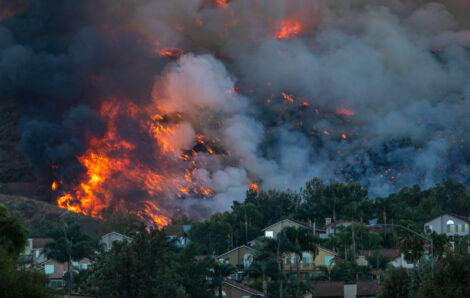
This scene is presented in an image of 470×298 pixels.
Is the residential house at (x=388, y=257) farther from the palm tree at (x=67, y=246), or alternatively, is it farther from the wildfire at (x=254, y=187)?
the wildfire at (x=254, y=187)

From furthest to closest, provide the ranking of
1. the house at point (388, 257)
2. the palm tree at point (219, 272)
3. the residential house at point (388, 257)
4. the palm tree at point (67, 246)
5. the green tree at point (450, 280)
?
the house at point (388, 257) < the residential house at point (388, 257) < the palm tree at point (67, 246) < the palm tree at point (219, 272) < the green tree at point (450, 280)

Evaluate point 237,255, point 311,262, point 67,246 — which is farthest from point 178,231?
point 67,246

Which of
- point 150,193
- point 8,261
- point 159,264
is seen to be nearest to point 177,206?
point 150,193

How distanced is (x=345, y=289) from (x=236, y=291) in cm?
1182

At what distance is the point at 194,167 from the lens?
5605 inches

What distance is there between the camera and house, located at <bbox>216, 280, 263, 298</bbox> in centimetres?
7875

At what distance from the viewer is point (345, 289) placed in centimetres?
8094

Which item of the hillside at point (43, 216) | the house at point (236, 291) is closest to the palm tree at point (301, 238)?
the house at point (236, 291)

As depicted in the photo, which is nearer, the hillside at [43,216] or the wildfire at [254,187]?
the hillside at [43,216]

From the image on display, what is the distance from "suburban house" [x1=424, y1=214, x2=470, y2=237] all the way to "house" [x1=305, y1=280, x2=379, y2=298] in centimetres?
3960

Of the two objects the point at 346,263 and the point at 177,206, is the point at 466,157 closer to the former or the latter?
the point at 177,206

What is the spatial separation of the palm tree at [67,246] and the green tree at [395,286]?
107 feet

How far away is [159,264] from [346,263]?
104 feet

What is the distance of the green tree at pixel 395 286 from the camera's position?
63.9 metres
